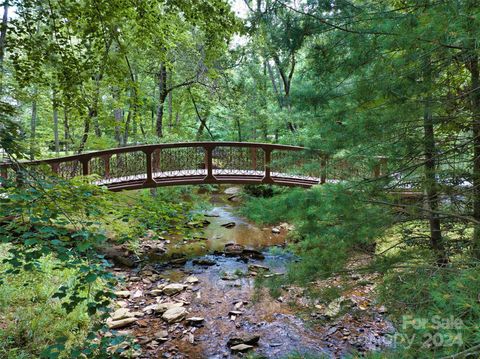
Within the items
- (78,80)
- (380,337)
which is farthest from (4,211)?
(380,337)

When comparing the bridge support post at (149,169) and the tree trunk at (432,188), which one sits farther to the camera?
the bridge support post at (149,169)

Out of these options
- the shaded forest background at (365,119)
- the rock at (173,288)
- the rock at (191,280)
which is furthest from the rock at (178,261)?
the shaded forest background at (365,119)

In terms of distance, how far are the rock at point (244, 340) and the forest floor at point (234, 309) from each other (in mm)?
13

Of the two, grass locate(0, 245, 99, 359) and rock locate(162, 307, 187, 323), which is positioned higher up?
grass locate(0, 245, 99, 359)

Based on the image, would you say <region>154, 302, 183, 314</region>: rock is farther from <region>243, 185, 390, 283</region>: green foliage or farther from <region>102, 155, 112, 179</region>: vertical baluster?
<region>102, 155, 112, 179</region>: vertical baluster

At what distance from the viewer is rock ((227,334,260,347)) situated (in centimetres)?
405

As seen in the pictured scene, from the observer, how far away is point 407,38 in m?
2.01

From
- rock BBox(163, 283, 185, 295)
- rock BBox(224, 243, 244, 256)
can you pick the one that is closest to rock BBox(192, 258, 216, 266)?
rock BBox(224, 243, 244, 256)

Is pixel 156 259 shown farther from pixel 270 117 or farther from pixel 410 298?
pixel 270 117

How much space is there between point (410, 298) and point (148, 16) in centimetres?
387

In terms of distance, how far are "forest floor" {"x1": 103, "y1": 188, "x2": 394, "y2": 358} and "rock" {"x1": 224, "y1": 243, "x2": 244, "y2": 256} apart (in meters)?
0.02

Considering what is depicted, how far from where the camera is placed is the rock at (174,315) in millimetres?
4523

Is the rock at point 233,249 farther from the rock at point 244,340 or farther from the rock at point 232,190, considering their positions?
the rock at point 232,190

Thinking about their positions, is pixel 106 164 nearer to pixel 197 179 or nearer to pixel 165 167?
pixel 165 167
